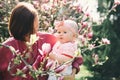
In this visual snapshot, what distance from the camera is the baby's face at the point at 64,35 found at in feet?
12.2

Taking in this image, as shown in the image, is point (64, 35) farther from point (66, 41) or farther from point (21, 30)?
point (21, 30)

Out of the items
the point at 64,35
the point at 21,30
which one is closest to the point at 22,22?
the point at 21,30

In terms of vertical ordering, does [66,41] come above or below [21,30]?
below

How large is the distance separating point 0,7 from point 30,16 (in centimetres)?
194

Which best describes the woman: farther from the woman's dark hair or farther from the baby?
the baby

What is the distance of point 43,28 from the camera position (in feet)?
16.8

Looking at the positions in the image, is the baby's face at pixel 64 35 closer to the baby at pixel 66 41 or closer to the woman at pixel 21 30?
the baby at pixel 66 41

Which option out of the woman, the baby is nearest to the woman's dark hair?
the woman

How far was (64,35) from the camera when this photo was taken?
12.3 ft

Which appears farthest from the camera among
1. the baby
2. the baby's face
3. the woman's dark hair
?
the baby's face

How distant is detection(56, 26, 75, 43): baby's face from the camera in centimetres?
373

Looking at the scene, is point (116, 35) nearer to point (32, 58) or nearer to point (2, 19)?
point (2, 19)

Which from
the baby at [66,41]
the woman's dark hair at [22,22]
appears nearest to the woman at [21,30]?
the woman's dark hair at [22,22]

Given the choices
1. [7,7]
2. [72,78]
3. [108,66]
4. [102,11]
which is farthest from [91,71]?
[72,78]
